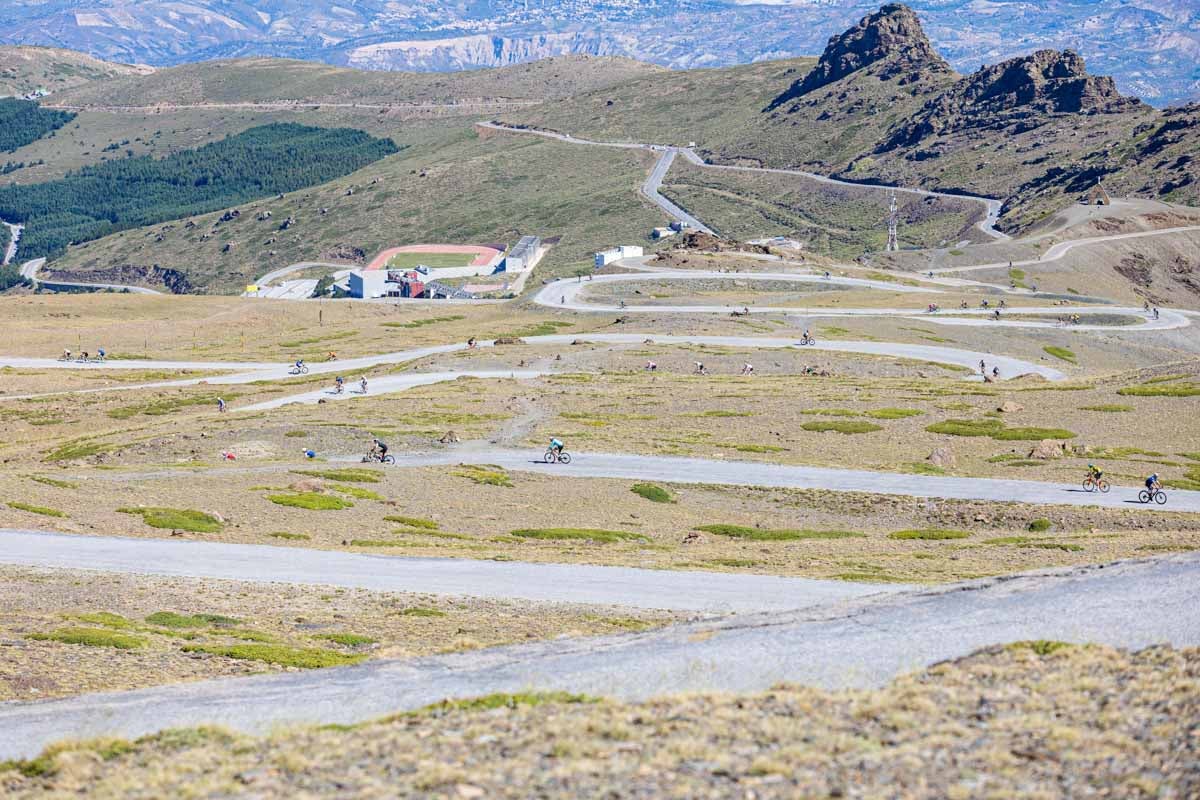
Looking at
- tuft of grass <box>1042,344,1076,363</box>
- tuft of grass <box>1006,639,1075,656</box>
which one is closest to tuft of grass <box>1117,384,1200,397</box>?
tuft of grass <box>1042,344,1076,363</box>

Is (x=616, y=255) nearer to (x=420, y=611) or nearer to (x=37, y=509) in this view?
(x=37, y=509)

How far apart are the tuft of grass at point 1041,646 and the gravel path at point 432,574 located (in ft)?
36.5

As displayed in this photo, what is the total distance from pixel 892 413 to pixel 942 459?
→ 1242 centimetres

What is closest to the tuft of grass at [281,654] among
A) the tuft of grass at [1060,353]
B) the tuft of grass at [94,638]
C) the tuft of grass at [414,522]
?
the tuft of grass at [94,638]

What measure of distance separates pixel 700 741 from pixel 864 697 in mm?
3984

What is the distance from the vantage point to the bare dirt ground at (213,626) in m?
28.9

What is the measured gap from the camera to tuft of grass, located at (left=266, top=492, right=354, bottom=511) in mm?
53406

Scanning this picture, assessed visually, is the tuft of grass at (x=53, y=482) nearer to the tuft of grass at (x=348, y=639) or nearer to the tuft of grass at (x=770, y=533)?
the tuft of grass at (x=348, y=639)

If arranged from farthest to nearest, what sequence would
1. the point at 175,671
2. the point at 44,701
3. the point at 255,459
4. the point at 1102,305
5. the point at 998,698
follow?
the point at 1102,305 < the point at 255,459 < the point at 175,671 < the point at 44,701 < the point at 998,698

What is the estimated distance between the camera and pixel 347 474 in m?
60.8

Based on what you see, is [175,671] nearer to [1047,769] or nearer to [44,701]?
[44,701]

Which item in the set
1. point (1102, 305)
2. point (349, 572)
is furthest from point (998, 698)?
point (1102, 305)

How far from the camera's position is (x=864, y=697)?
21.5 meters

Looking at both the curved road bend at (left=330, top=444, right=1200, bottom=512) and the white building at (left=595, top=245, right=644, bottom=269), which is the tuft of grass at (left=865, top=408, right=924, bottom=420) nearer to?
the curved road bend at (left=330, top=444, right=1200, bottom=512)
